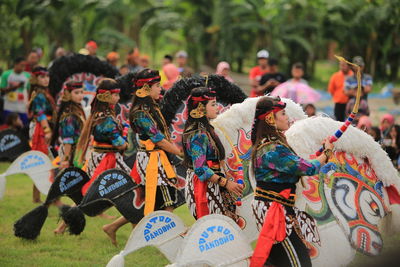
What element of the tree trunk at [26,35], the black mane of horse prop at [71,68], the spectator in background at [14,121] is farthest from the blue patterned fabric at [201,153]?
the tree trunk at [26,35]

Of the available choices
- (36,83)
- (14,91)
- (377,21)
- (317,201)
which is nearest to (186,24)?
(377,21)

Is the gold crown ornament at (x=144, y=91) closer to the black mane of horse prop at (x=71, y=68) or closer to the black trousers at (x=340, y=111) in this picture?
the black mane of horse prop at (x=71, y=68)

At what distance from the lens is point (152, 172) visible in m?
6.70

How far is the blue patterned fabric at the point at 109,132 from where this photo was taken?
24.5ft

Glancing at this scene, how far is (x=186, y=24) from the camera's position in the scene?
902 inches

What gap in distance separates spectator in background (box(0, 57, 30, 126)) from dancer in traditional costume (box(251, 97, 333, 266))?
356 inches

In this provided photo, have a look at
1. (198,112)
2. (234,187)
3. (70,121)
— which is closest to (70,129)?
(70,121)

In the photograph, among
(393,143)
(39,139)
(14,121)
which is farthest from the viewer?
(14,121)

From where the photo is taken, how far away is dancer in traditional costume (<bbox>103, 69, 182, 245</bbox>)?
6.62m

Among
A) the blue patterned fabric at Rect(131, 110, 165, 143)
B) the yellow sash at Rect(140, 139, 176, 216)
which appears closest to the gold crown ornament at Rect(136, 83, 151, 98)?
the blue patterned fabric at Rect(131, 110, 165, 143)

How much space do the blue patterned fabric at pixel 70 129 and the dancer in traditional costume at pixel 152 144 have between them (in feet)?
6.23

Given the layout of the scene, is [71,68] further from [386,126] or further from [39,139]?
[386,126]

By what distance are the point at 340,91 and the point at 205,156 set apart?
6.98 metres

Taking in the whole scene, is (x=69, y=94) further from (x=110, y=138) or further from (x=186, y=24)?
(x=186, y=24)
